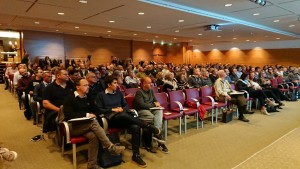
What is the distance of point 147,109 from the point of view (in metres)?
3.83

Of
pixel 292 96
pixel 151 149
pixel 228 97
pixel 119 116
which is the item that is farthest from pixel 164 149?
pixel 292 96

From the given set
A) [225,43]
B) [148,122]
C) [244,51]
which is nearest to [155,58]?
[225,43]

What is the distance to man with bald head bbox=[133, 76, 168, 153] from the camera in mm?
3695

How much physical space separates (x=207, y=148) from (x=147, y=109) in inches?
47.0

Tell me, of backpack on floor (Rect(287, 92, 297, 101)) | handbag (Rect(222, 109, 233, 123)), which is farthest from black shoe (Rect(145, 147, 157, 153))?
backpack on floor (Rect(287, 92, 297, 101))

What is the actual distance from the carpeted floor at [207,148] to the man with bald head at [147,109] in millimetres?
184

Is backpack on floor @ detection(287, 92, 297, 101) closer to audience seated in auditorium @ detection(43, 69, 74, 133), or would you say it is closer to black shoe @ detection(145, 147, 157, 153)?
black shoe @ detection(145, 147, 157, 153)

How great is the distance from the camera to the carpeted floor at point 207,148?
3.16 meters

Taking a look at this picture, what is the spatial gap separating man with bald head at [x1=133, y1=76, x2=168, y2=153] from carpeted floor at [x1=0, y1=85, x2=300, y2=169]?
18 cm

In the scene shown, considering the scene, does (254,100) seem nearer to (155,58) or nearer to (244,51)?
(244,51)

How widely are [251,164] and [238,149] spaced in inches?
22.7

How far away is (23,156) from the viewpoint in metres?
3.42

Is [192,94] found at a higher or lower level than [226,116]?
higher

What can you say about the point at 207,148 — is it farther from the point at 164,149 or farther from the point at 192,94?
the point at 192,94
